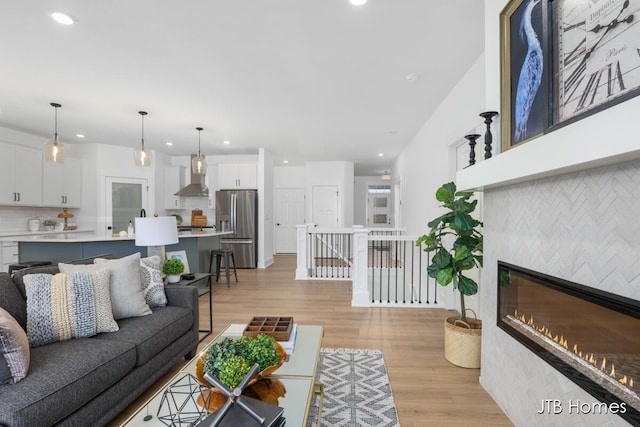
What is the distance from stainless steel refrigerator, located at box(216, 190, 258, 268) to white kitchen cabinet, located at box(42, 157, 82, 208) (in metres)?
2.70

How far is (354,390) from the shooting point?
6.76 feet

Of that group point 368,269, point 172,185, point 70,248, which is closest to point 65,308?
point 70,248

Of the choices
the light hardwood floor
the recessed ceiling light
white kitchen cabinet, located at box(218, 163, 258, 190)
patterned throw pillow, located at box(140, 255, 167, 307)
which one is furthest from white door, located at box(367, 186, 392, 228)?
the recessed ceiling light

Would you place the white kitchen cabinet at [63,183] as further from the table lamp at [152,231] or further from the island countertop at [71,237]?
the table lamp at [152,231]

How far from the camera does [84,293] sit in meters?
1.82

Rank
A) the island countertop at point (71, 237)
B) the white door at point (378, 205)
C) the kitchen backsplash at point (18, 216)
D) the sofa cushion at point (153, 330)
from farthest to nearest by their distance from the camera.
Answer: the white door at point (378, 205)
the kitchen backsplash at point (18, 216)
the island countertop at point (71, 237)
the sofa cushion at point (153, 330)

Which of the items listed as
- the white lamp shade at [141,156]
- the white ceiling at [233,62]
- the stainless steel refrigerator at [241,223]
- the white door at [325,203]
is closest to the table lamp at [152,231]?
the white ceiling at [233,62]

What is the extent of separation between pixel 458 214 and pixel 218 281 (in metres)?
4.32

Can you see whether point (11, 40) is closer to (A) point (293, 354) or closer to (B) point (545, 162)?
(A) point (293, 354)

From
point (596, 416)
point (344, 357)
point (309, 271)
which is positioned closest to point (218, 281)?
point (309, 271)

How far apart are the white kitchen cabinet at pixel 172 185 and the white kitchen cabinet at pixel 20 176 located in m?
2.22

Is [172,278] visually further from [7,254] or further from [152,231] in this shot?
[7,254]

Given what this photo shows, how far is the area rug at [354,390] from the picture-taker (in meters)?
1.77

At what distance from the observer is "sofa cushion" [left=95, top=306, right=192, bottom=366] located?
1816 mm
